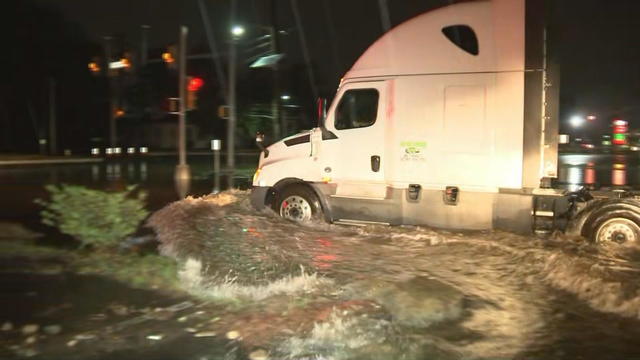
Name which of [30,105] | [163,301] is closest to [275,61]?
[163,301]

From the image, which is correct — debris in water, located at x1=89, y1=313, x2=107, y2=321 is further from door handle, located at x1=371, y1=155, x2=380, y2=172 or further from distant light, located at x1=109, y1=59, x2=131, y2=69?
distant light, located at x1=109, y1=59, x2=131, y2=69

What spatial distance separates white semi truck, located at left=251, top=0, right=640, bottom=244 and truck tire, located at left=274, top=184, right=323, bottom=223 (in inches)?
1.7

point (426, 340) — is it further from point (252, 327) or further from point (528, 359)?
point (252, 327)

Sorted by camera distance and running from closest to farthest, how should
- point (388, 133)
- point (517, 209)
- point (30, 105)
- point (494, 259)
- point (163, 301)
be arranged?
point (163, 301)
point (494, 259)
point (517, 209)
point (388, 133)
point (30, 105)

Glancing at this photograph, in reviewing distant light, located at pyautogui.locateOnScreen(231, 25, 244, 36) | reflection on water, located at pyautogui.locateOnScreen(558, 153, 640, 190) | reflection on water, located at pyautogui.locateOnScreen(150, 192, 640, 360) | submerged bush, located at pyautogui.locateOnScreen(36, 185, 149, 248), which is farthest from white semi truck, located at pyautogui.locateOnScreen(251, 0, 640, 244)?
distant light, located at pyautogui.locateOnScreen(231, 25, 244, 36)

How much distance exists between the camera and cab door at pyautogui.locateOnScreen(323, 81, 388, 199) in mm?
10820

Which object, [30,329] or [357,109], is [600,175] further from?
[30,329]

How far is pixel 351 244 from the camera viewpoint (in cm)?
1016

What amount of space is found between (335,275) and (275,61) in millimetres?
17410

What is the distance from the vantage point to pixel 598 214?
31.6 feet

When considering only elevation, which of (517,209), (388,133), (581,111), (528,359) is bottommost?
(528,359)

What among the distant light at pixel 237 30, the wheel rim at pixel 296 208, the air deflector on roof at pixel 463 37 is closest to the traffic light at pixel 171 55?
the distant light at pixel 237 30

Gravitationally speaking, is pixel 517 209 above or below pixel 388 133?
below

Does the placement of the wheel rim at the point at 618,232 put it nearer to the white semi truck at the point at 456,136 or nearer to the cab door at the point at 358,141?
the white semi truck at the point at 456,136
